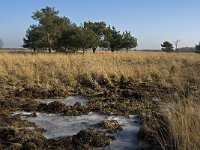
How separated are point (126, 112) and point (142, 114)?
77 centimetres

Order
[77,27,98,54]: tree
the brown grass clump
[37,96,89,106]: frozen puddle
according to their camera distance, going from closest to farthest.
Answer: the brown grass clump < [37,96,89,106]: frozen puddle < [77,27,98,54]: tree

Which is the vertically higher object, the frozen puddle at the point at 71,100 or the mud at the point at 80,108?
the mud at the point at 80,108

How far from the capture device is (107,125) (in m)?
6.75

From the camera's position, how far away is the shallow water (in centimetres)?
597

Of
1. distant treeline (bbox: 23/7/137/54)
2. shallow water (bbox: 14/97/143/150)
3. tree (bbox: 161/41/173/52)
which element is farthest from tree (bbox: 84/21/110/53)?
shallow water (bbox: 14/97/143/150)

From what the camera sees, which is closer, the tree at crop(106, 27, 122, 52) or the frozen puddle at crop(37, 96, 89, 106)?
the frozen puddle at crop(37, 96, 89, 106)

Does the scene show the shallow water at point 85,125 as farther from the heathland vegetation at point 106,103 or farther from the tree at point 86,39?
the tree at point 86,39

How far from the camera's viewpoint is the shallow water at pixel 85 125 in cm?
597

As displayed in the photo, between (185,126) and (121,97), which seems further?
(121,97)

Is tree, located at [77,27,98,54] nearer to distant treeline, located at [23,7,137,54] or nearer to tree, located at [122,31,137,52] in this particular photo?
distant treeline, located at [23,7,137,54]

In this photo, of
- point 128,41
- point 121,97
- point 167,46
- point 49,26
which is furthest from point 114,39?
point 121,97

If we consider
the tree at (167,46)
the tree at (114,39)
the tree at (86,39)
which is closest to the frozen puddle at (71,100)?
the tree at (86,39)

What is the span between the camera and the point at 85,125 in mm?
6988

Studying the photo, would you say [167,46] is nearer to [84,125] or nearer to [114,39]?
[114,39]
